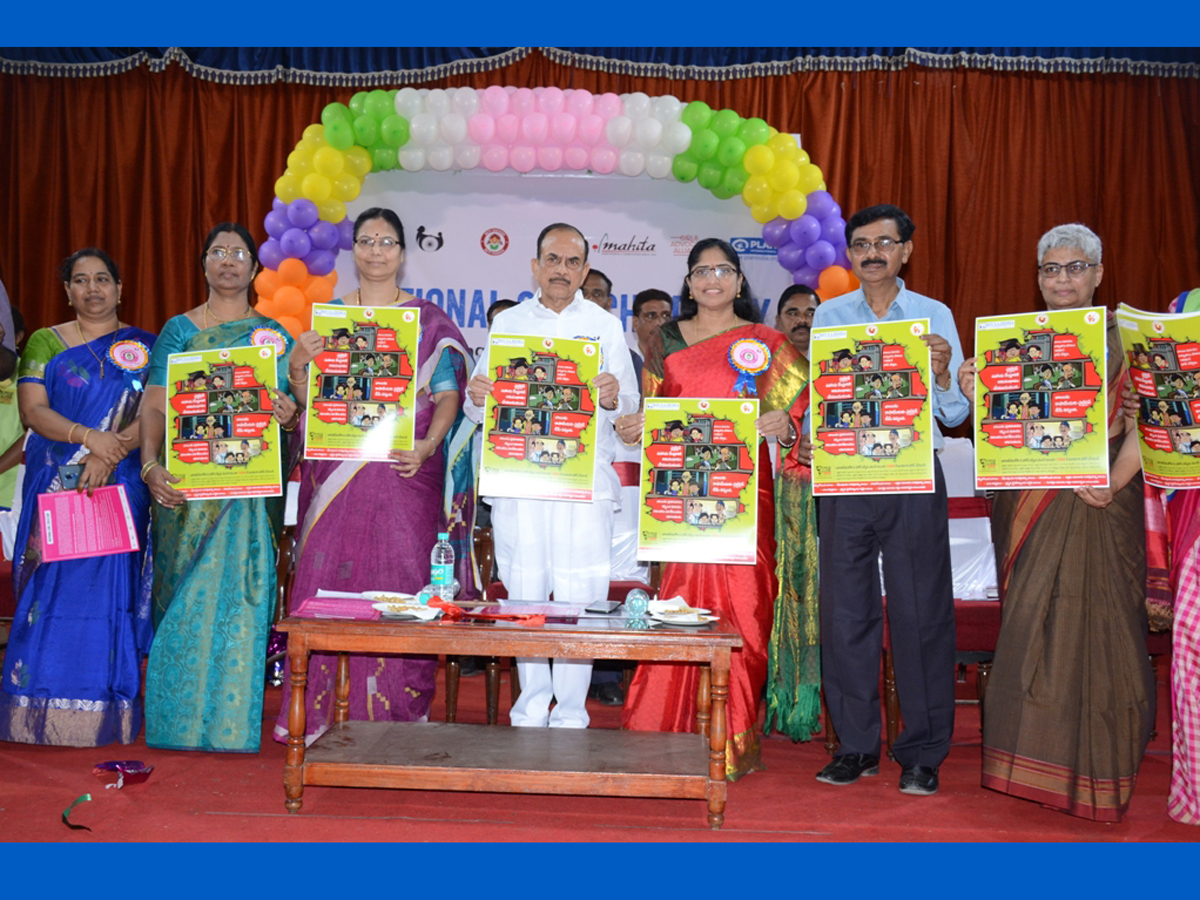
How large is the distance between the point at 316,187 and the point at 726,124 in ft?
7.80

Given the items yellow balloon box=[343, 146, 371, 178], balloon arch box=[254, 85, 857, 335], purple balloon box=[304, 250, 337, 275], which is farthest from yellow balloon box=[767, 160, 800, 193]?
purple balloon box=[304, 250, 337, 275]

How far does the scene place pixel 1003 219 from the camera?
6836 millimetres

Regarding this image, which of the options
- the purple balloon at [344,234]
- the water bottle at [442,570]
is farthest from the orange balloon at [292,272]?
the water bottle at [442,570]

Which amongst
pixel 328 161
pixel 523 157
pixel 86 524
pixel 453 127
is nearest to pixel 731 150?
pixel 523 157

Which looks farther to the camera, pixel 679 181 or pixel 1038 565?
pixel 679 181

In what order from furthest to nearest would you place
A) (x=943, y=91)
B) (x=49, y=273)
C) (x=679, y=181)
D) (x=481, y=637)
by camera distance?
(x=49, y=273), (x=943, y=91), (x=679, y=181), (x=481, y=637)

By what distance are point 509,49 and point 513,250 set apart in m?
1.44

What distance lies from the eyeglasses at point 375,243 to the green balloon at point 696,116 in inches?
118

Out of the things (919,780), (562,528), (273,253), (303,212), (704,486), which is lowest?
(919,780)

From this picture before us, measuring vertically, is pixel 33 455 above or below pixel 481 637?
above

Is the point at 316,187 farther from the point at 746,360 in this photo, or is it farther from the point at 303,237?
the point at 746,360

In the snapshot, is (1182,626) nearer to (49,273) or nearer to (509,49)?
(509,49)

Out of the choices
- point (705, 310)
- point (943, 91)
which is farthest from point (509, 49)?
point (705, 310)

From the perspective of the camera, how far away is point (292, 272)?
6.04 m
